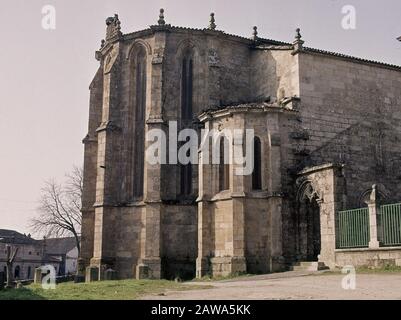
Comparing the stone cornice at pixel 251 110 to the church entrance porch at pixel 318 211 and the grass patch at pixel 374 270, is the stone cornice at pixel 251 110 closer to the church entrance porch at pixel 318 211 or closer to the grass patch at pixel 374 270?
the church entrance porch at pixel 318 211

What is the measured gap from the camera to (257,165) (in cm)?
2359

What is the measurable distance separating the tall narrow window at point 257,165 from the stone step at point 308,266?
3.80 m

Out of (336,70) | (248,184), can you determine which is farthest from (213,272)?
(336,70)

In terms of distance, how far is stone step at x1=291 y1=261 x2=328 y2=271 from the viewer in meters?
20.2

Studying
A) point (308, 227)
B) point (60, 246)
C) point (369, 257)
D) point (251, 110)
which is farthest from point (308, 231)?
point (60, 246)

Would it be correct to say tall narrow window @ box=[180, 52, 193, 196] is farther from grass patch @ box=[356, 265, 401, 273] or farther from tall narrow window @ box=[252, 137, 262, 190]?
grass patch @ box=[356, 265, 401, 273]

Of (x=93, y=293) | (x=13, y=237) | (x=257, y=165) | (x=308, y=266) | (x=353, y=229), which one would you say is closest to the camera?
(x=93, y=293)

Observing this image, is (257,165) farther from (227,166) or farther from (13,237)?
(13,237)

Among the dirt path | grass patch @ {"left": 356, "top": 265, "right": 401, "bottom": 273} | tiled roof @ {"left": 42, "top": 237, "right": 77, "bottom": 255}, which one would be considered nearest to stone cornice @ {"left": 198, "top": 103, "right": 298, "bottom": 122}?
grass patch @ {"left": 356, "top": 265, "right": 401, "bottom": 273}

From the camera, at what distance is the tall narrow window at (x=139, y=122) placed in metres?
27.1

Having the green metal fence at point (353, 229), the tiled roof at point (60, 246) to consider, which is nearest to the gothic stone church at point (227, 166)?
the green metal fence at point (353, 229)

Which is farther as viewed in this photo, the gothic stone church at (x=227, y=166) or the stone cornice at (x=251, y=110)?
the stone cornice at (x=251, y=110)

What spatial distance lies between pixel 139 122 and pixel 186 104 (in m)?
2.65

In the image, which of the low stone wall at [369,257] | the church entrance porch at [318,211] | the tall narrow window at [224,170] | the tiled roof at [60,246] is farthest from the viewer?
the tiled roof at [60,246]
